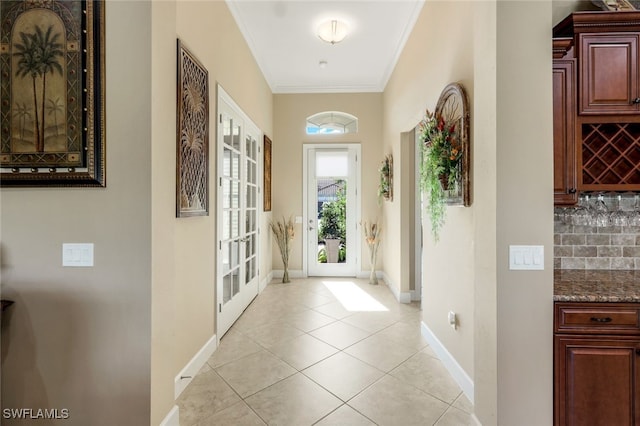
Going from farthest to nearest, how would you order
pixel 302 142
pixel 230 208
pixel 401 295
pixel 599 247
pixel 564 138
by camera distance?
pixel 302 142, pixel 401 295, pixel 230 208, pixel 599 247, pixel 564 138

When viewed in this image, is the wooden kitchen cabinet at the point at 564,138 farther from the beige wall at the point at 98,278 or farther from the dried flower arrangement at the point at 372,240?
the dried flower arrangement at the point at 372,240

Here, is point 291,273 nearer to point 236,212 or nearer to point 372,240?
point 372,240

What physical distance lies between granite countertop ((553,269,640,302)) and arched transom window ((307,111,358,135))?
412 centimetres

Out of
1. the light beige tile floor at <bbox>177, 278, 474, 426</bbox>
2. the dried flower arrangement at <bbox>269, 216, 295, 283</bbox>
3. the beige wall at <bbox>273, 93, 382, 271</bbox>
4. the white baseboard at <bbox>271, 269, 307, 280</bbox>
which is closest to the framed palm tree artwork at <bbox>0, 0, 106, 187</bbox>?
the light beige tile floor at <bbox>177, 278, 474, 426</bbox>

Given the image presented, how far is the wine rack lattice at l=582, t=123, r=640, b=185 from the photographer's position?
72.3 inches

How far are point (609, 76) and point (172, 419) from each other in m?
3.37

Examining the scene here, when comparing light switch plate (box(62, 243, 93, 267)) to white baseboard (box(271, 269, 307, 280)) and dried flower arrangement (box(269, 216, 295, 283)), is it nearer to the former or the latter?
dried flower arrangement (box(269, 216, 295, 283))

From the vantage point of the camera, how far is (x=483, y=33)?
64.2 inches

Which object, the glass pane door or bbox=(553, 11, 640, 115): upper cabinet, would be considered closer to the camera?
bbox=(553, 11, 640, 115): upper cabinet

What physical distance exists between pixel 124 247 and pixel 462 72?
2459 mm

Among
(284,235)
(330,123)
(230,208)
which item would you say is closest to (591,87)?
(230,208)

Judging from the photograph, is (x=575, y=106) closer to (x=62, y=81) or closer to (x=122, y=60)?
(x=122, y=60)

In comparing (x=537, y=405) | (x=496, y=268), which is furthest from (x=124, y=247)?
(x=537, y=405)

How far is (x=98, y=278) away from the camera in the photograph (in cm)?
150
